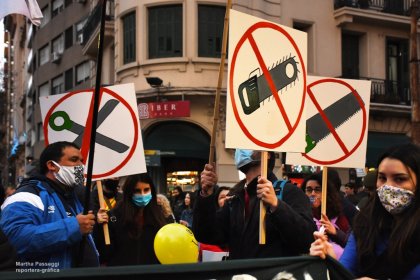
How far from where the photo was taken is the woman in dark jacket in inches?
198

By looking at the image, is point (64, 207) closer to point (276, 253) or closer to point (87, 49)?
point (276, 253)

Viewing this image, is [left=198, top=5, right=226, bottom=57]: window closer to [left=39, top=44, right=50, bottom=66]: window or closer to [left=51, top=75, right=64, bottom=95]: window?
[left=51, top=75, right=64, bottom=95]: window

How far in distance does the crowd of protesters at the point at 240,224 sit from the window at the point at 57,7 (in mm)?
30401

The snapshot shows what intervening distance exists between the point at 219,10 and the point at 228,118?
16.6 metres

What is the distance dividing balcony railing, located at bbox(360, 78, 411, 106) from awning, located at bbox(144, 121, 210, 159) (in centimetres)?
681

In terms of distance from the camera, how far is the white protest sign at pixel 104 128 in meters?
4.94

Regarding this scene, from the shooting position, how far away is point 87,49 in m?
25.6

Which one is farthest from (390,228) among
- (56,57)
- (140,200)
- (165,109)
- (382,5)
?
(56,57)

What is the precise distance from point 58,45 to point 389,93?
18885mm

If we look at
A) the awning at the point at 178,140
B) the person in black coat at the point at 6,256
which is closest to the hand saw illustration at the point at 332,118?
the person in black coat at the point at 6,256

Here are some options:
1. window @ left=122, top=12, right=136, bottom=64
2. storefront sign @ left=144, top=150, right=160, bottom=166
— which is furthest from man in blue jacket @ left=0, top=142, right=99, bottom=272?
window @ left=122, top=12, right=136, bottom=64

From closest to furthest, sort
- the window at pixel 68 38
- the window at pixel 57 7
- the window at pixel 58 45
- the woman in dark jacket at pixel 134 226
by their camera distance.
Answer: the woman in dark jacket at pixel 134 226 → the window at pixel 68 38 → the window at pixel 58 45 → the window at pixel 57 7

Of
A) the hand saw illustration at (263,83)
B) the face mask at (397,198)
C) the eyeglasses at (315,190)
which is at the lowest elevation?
the eyeglasses at (315,190)

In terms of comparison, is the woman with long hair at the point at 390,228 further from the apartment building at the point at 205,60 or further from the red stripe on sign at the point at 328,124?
the apartment building at the point at 205,60
